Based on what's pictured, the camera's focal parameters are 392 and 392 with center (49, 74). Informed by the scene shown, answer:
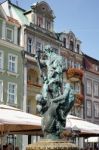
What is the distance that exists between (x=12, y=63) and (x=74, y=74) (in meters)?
8.76

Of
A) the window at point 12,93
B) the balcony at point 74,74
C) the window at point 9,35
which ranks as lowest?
the window at point 12,93

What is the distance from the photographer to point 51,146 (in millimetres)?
7465

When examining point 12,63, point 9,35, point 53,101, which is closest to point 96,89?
point 12,63

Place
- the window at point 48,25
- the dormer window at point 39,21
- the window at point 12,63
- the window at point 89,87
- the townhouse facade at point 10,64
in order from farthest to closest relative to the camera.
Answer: the window at point 89,87
the window at point 48,25
the dormer window at point 39,21
the window at point 12,63
the townhouse facade at point 10,64

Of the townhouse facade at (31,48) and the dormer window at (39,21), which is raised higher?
the dormer window at (39,21)

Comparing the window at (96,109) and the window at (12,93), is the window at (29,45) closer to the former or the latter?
the window at (12,93)

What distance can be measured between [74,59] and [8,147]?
77.4ft

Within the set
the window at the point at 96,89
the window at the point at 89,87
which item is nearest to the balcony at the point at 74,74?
the window at the point at 89,87

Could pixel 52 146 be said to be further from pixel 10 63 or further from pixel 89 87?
pixel 89 87

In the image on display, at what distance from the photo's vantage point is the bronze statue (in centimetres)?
798

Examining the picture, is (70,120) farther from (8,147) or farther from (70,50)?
(70,50)

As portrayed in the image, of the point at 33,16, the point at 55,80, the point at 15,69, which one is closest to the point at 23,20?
the point at 33,16

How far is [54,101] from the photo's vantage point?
803 centimetres

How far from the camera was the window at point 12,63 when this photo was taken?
29700mm
